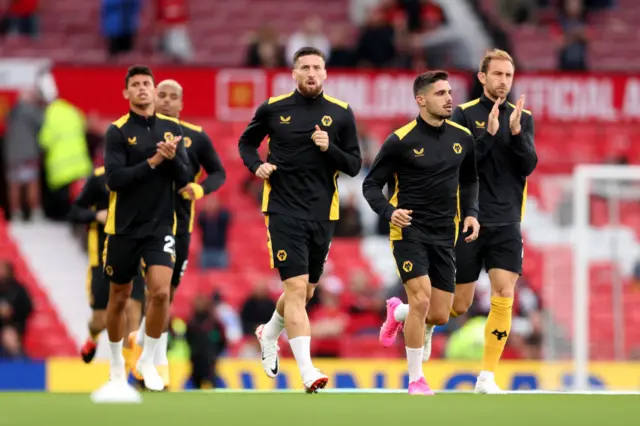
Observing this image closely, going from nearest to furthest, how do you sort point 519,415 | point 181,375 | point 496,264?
point 519,415 < point 496,264 < point 181,375

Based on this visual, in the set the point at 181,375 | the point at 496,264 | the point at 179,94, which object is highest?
the point at 179,94

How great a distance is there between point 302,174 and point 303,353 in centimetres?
136

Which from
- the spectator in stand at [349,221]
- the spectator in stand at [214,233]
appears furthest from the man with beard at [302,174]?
the spectator in stand at [349,221]

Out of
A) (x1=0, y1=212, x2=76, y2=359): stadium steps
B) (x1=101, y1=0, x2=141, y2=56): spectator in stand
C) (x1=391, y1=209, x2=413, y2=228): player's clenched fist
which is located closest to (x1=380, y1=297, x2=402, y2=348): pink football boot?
(x1=391, y1=209, x2=413, y2=228): player's clenched fist

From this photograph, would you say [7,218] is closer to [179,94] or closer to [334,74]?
[334,74]

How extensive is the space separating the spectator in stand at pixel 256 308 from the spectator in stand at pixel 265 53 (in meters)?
4.64

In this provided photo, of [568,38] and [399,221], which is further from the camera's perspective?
[568,38]

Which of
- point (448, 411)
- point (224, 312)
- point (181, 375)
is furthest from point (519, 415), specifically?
point (224, 312)

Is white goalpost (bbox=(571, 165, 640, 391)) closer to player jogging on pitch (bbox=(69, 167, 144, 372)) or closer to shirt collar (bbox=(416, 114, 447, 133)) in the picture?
player jogging on pitch (bbox=(69, 167, 144, 372))

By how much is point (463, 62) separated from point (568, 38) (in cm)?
174

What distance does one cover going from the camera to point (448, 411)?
33.1 ft

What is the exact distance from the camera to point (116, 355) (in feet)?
39.6

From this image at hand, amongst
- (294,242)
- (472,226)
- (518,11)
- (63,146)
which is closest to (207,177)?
(294,242)

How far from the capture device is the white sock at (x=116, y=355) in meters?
11.9
